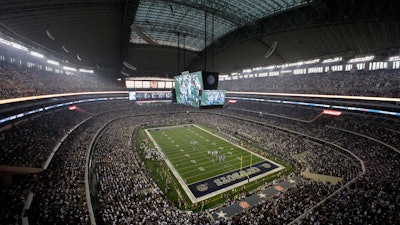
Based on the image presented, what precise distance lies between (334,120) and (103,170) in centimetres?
3643

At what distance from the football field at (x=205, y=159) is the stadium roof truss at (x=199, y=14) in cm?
1513

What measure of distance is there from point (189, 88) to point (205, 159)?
439 inches

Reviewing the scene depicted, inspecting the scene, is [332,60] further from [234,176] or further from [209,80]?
[234,176]

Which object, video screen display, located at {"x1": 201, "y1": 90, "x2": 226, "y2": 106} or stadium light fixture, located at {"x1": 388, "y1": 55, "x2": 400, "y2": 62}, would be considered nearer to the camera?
video screen display, located at {"x1": 201, "y1": 90, "x2": 226, "y2": 106}

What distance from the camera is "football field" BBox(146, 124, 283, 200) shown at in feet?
72.3

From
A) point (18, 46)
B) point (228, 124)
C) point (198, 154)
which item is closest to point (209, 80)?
point (198, 154)

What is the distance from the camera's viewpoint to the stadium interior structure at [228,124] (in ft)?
43.6

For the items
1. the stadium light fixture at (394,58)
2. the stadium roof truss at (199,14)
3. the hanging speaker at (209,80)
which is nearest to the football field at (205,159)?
the hanging speaker at (209,80)

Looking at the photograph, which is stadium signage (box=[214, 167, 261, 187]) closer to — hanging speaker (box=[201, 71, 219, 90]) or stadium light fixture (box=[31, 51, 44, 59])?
hanging speaker (box=[201, 71, 219, 90])

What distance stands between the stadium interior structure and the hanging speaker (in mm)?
303

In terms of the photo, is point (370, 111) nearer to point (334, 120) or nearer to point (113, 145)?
point (334, 120)

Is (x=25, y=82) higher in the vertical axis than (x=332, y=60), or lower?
lower

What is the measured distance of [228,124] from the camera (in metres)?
46.2

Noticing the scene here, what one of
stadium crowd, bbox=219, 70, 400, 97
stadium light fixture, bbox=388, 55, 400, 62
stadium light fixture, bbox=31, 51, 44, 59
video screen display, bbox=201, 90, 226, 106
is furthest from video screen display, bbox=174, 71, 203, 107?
stadium light fixture, bbox=388, 55, 400, 62
